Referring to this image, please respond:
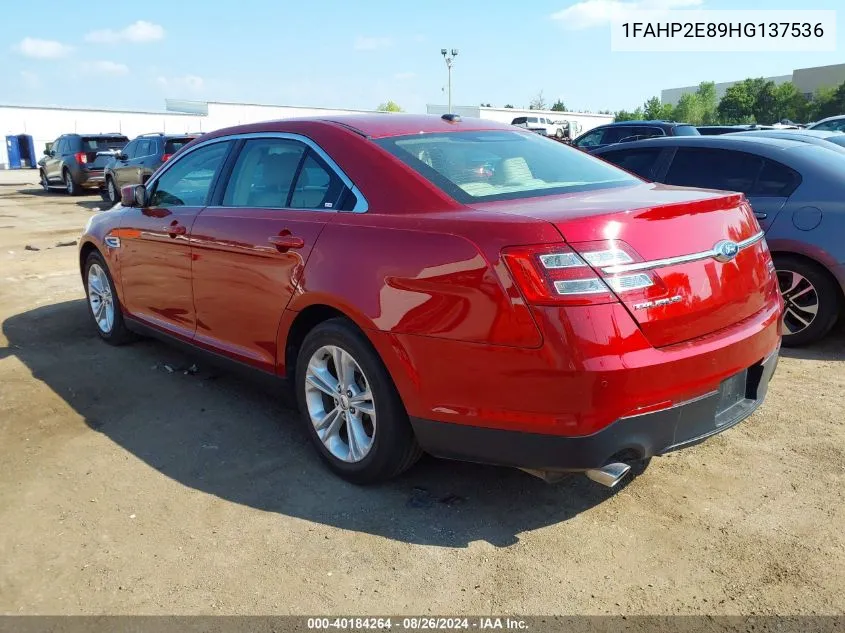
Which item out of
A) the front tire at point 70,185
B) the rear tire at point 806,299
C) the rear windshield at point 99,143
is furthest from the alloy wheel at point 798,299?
the front tire at point 70,185

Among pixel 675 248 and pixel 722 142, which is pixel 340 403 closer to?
pixel 675 248

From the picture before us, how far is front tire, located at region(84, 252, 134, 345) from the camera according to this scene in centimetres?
543

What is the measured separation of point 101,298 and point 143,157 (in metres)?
12.2

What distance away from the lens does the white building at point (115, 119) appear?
43.7m

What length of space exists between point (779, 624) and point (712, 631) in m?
0.23

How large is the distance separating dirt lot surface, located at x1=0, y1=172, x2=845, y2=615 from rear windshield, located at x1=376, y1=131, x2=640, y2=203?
1359mm

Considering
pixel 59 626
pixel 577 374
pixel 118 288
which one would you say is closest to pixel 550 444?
pixel 577 374

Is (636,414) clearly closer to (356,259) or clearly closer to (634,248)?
(634,248)

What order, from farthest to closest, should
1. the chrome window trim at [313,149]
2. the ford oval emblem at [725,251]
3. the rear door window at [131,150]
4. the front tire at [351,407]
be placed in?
the rear door window at [131,150] < the chrome window trim at [313,149] < the front tire at [351,407] < the ford oval emblem at [725,251]

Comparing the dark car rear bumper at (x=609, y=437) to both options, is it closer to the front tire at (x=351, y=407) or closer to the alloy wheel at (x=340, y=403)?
the front tire at (x=351, y=407)

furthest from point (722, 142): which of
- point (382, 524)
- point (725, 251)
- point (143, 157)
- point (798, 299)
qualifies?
point (143, 157)

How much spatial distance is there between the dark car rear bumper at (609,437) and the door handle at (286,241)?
3.51 feet

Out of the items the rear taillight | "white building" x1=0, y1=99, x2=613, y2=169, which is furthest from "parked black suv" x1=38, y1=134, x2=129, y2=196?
the rear taillight

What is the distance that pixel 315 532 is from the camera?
9.71ft
